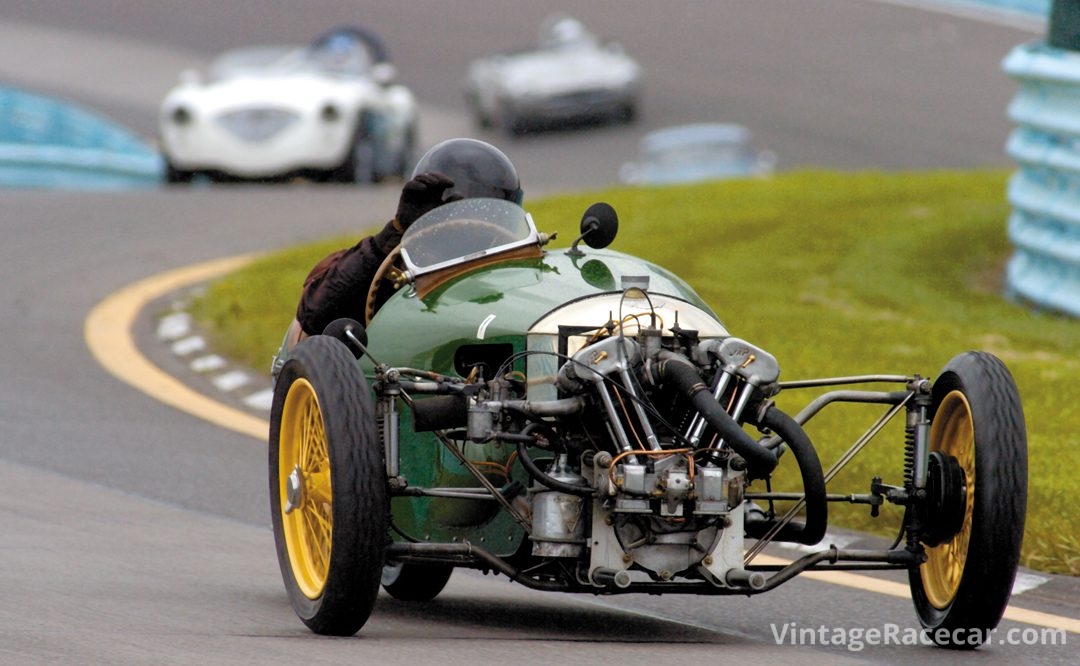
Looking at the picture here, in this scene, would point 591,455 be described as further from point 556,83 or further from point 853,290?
point 556,83

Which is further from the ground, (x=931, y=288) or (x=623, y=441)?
(x=623, y=441)

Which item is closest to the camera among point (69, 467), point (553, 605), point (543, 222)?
point (553, 605)

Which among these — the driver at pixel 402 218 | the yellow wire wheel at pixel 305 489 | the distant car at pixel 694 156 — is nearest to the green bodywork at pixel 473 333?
the yellow wire wheel at pixel 305 489

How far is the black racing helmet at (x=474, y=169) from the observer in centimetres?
→ 728

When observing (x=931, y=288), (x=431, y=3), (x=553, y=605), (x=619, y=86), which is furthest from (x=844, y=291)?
(x=431, y=3)

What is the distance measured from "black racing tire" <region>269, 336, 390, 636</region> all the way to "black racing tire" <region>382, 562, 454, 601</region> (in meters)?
0.64

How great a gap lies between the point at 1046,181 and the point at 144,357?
6153 mm

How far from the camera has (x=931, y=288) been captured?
48.8 ft

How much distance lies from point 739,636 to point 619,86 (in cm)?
2243

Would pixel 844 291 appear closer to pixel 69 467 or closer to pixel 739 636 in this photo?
pixel 69 467

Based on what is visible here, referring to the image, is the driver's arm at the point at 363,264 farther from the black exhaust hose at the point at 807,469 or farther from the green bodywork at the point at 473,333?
the black exhaust hose at the point at 807,469

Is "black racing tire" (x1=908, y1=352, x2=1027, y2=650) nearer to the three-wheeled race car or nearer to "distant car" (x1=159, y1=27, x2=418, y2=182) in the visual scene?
the three-wheeled race car

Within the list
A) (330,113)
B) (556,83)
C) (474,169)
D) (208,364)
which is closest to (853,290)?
(208,364)

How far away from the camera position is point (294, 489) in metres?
6.43
